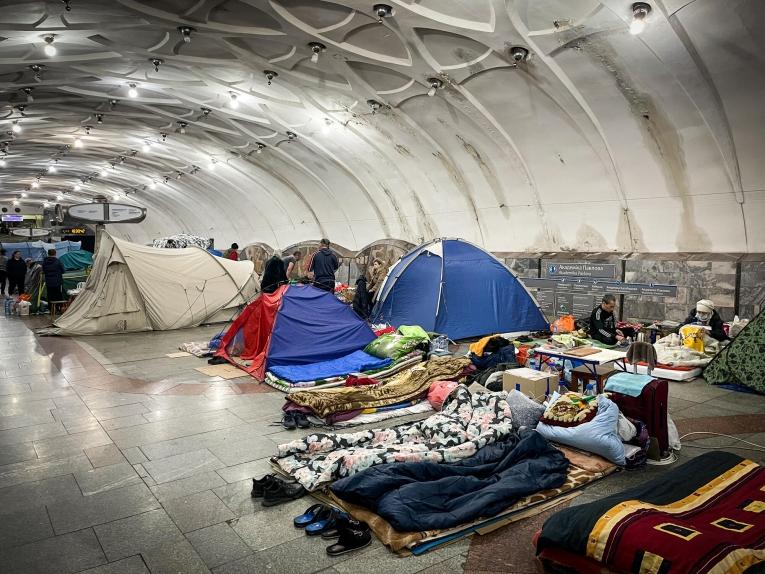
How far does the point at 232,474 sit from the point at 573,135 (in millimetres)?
9255

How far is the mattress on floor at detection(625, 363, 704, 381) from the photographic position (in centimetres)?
707

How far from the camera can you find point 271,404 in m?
6.05

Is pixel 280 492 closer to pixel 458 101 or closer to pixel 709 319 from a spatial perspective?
pixel 709 319

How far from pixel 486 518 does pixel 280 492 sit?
56.2 inches

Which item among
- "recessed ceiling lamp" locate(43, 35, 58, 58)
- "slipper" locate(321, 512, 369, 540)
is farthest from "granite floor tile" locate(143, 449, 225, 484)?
"recessed ceiling lamp" locate(43, 35, 58, 58)

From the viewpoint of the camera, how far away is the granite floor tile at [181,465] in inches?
163

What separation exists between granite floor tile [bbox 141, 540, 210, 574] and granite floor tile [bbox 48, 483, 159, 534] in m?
0.56

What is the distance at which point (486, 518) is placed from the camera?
3.39 m

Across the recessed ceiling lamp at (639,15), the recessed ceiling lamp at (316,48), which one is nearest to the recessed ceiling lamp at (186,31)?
the recessed ceiling lamp at (316,48)

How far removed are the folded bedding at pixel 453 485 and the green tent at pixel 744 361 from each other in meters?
3.93

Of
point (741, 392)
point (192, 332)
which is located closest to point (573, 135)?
point (741, 392)

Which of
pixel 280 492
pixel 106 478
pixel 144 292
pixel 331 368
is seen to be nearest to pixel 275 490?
pixel 280 492

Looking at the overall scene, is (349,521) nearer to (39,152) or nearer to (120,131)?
(120,131)

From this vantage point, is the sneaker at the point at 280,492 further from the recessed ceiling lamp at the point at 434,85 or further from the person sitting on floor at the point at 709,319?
the recessed ceiling lamp at the point at 434,85
